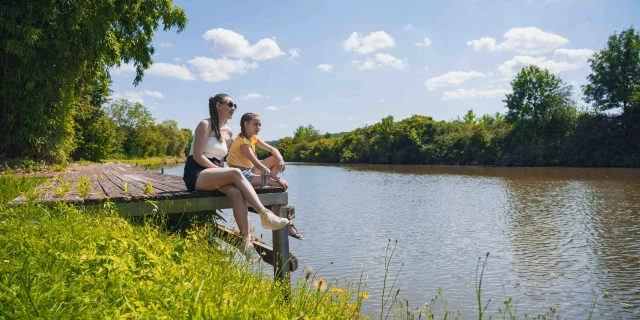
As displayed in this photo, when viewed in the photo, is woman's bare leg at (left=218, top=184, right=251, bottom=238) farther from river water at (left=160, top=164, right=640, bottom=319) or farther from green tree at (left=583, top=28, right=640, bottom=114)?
green tree at (left=583, top=28, right=640, bottom=114)

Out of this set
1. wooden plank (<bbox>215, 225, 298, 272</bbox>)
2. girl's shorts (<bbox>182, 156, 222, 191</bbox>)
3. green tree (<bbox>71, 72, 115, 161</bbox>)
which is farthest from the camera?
green tree (<bbox>71, 72, 115, 161</bbox>)

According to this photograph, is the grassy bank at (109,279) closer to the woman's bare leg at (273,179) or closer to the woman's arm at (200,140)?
the woman's arm at (200,140)

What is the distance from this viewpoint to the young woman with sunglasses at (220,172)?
184 inches

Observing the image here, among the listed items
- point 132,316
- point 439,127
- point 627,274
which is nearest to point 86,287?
point 132,316

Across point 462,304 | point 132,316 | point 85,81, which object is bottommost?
point 462,304

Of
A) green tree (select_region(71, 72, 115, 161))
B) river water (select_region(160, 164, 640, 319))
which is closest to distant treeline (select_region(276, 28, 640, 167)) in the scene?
river water (select_region(160, 164, 640, 319))

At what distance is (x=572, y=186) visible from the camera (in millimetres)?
20156

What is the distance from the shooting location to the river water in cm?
596

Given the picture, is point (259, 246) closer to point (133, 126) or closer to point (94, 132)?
point (94, 132)

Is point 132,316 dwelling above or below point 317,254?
above

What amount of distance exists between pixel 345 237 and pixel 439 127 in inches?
2005

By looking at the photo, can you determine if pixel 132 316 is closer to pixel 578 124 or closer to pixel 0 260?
pixel 0 260

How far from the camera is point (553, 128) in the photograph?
43844 mm

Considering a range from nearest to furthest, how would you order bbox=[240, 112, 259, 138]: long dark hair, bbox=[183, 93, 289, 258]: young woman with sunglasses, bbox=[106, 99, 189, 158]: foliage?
bbox=[183, 93, 289, 258]: young woman with sunglasses → bbox=[240, 112, 259, 138]: long dark hair → bbox=[106, 99, 189, 158]: foliage
